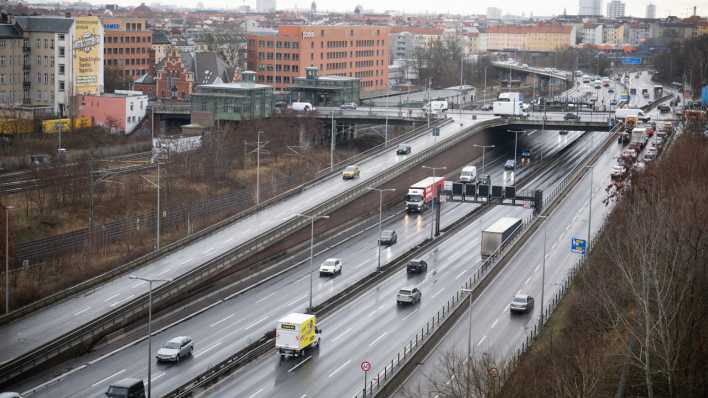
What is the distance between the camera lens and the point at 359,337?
50938mm

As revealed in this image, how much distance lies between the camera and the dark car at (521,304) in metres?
53.7

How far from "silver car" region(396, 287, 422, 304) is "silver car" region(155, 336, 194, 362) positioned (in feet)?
40.6

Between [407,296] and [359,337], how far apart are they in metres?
6.40

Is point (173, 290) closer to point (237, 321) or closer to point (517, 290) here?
point (237, 321)

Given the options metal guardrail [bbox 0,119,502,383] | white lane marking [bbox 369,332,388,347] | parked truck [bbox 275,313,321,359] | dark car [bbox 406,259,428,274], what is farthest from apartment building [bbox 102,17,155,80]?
parked truck [bbox 275,313,321,359]

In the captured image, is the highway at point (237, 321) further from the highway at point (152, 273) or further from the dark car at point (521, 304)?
the dark car at point (521, 304)

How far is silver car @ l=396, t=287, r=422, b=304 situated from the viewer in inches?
2233

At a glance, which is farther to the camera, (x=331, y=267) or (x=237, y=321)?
(x=331, y=267)

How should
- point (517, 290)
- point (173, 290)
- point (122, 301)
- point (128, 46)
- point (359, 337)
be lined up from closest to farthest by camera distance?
1. point (359, 337)
2. point (122, 301)
3. point (173, 290)
4. point (517, 290)
5. point (128, 46)

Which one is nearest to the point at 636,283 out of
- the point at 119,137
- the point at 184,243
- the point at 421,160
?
the point at 184,243

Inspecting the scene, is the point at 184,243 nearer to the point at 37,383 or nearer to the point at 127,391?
the point at 37,383

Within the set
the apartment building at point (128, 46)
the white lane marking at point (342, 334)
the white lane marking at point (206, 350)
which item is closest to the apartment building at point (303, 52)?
the apartment building at point (128, 46)

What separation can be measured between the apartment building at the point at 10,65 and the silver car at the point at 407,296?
59.6 m

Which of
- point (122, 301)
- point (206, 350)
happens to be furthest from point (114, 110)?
point (206, 350)
